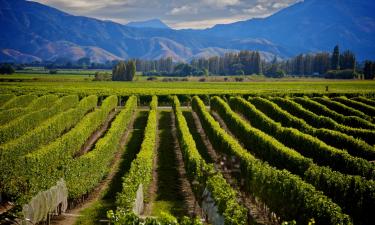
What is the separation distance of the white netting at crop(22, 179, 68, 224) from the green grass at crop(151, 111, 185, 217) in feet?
15.8

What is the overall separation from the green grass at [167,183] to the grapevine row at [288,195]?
442cm

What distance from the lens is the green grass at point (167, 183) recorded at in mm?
23922

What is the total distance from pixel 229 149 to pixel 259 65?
538 feet

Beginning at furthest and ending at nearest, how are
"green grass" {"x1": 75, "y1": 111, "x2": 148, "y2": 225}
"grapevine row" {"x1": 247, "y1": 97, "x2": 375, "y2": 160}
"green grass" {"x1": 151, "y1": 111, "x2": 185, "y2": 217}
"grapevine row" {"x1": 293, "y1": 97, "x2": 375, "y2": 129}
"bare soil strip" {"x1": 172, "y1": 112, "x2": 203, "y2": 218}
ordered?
"grapevine row" {"x1": 293, "y1": 97, "x2": 375, "y2": 129}, "grapevine row" {"x1": 247, "y1": 97, "x2": 375, "y2": 160}, "green grass" {"x1": 151, "y1": 111, "x2": 185, "y2": 217}, "bare soil strip" {"x1": 172, "y1": 112, "x2": 203, "y2": 218}, "green grass" {"x1": 75, "y1": 111, "x2": 148, "y2": 225}

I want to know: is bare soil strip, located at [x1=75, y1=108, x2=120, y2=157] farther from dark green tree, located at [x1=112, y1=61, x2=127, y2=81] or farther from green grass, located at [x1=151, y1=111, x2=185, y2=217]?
dark green tree, located at [x1=112, y1=61, x2=127, y2=81]

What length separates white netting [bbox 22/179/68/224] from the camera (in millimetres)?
18719

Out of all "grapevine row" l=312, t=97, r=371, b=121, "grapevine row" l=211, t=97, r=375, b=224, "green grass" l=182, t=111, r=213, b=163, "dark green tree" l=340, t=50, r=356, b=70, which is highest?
"dark green tree" l=340, t=50, r=356, b=70

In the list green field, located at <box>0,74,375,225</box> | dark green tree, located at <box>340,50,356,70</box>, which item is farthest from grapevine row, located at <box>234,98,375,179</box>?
dark green tree, located at <box>340,50,356,70</box>

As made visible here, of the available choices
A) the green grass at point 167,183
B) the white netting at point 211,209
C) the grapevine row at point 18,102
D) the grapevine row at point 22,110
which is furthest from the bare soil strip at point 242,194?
the grapevine row at point 18,102

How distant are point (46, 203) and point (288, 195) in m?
11.5

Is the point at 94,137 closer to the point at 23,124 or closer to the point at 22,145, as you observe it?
the point at 23,124

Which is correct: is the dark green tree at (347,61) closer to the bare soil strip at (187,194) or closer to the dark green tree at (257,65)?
the dark green tree at (257,65)

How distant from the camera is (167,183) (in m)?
29.0

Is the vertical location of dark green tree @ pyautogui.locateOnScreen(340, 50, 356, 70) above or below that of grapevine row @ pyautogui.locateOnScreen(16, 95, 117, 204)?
above
